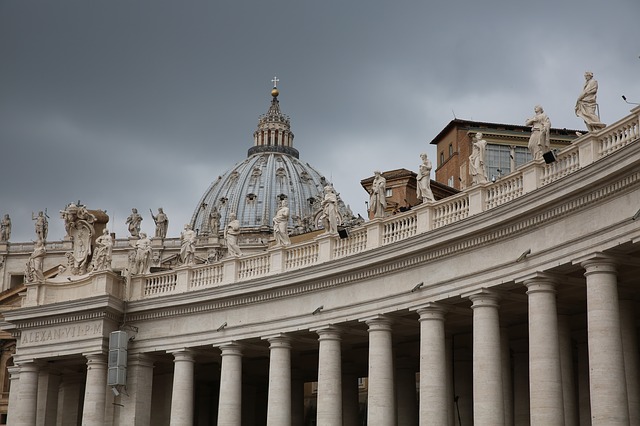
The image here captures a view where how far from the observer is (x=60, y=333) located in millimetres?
58188

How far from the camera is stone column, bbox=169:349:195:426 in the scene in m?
54.6

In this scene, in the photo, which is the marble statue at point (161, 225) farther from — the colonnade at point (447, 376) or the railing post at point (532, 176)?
the railing post at point (532, 176)

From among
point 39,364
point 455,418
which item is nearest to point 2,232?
point 39,364

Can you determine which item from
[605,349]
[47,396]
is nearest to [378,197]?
[605,349]

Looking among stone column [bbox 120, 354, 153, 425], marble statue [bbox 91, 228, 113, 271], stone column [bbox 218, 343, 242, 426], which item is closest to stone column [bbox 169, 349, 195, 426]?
stone column [bbox 120, 354, 153, 425]

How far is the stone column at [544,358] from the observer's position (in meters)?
38.7

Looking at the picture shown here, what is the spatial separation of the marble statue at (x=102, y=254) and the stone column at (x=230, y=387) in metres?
9.07

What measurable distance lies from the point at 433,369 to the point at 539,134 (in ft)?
32.0

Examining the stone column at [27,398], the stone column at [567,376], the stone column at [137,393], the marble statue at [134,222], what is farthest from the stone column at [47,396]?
the marble statue at [134,222]

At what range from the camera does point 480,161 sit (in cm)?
4466

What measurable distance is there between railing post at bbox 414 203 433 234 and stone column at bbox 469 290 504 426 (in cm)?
484

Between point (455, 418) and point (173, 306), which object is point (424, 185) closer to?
point (455, 418)

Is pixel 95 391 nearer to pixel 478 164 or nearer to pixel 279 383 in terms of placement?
pixel 279 383

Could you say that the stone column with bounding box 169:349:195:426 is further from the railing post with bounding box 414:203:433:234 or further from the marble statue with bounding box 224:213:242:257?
the railing post with bounding box 414:203:433:234
